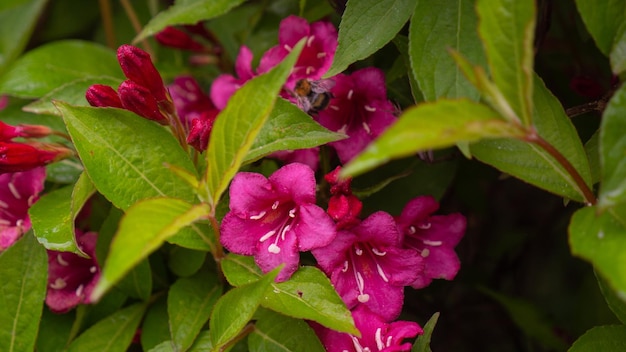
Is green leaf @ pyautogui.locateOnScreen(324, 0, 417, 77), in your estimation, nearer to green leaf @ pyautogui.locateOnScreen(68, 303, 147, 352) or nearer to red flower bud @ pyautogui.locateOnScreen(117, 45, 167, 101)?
red flower bud @ pyautogui.locateOnScreen(117, 45, 167, 101)

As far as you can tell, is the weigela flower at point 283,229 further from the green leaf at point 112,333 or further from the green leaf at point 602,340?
the green leaf at point 602,340

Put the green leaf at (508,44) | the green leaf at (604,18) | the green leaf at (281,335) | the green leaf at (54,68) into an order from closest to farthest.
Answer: the green leaf at (508,44) < the green leaf at (604,18) < the green leaf at (281,335) < the green leaf at (54,68)

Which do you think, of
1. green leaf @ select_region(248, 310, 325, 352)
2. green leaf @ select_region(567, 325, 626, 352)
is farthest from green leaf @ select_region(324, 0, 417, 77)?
green leaf @ select_region(567, 325, 626, 352)

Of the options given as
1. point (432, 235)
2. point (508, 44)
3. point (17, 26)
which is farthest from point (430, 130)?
point (17, 26)

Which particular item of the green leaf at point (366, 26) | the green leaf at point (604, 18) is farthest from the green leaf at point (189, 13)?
the green leaf at point (604, 18)

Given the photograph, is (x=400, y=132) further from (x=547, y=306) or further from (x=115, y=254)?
(x=547, y=306)
